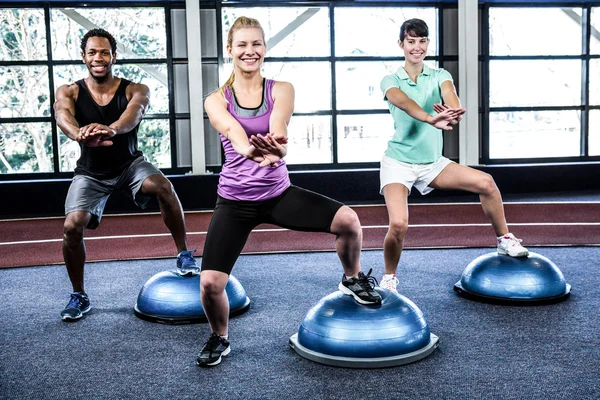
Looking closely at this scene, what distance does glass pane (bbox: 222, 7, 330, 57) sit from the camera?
974 centimetres

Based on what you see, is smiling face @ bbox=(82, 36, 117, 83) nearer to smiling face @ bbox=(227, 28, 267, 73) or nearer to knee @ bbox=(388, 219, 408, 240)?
smiling face @ bbox=(227, 28, 267, 73)

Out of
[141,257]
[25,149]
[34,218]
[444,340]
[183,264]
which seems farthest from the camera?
[25,149]

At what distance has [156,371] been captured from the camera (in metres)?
2.92

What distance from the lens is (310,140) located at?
996 cm

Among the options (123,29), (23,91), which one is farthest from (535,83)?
(23,91)

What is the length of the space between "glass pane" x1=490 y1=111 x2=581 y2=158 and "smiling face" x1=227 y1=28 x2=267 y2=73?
8.24 m

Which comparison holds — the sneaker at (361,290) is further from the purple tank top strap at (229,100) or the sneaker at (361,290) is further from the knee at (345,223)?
the purple tank top strap at (229,100)

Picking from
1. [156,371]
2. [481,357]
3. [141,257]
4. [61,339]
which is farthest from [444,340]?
[141,257]

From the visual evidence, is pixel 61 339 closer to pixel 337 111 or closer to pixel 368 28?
pixel 337 111

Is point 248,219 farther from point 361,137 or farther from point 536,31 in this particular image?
point 536,31

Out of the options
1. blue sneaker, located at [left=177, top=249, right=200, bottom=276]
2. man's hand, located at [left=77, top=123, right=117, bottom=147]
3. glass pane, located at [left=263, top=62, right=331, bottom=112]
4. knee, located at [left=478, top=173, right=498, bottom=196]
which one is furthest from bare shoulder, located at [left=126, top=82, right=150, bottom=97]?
glass pane, located at [left=263, top=62, right=331, bottom=112]

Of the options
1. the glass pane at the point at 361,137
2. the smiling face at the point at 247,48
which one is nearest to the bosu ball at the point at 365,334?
the smiling face at the point at 247,48

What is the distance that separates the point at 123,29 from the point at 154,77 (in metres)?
0.86

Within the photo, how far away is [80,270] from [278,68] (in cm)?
647
